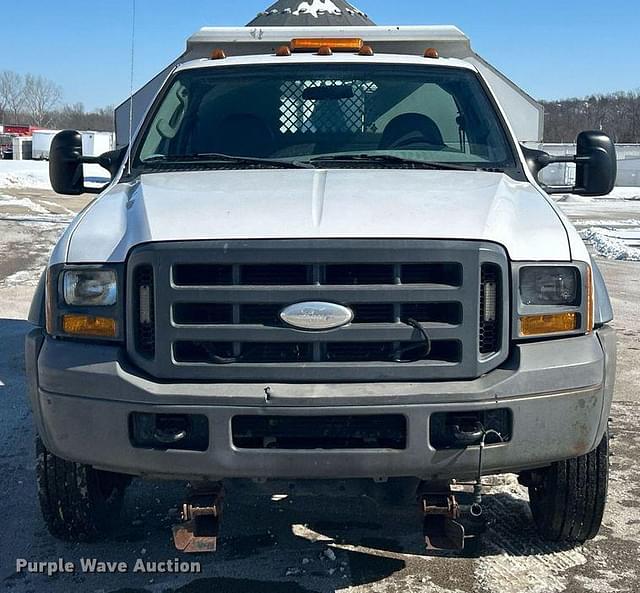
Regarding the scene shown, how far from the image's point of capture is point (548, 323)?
3.04 m

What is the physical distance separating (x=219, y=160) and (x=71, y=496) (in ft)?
5.71

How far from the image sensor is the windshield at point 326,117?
4316mm

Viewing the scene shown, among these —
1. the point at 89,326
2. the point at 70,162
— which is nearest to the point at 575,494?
the point at 89,326

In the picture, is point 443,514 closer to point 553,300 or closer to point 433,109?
point 553,300

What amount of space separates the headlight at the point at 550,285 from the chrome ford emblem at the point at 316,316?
2.24 ft

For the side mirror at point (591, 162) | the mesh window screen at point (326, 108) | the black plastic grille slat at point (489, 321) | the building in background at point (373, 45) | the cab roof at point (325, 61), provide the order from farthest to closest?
the building in background at point (373, 45), the cab roof at point (325, 61), the mesh window screen at point (326, 108), the side mirror at point (591, 162), the black plastic grille slat at point (489, 321)

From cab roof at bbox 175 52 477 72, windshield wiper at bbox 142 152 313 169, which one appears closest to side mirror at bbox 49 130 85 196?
windshield wiper at bbox 142 152 313 169

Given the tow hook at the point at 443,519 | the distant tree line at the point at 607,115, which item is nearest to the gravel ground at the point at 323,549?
the tow hook at the point at 443,519

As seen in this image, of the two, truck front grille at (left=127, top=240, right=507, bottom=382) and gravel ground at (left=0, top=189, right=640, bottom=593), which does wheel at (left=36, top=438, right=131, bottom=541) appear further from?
truck front grille at (left=127, top=240, right=507, bottom=382)

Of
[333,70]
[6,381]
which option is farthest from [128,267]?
[6,381]

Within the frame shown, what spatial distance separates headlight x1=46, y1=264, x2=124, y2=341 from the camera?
303 cm

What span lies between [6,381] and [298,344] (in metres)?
4.05

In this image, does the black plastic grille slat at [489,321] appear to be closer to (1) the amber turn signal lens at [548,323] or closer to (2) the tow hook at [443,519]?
(1) the amber turn signal lens at [548,323]

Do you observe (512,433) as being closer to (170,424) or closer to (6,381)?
(170,424)
